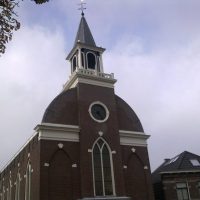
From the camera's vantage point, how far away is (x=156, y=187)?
136ft

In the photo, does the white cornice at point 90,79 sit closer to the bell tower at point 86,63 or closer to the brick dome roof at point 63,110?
the bell tower at point 86,63

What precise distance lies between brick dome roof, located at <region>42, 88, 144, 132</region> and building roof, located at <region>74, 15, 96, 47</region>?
765 cm

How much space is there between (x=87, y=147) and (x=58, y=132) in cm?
315

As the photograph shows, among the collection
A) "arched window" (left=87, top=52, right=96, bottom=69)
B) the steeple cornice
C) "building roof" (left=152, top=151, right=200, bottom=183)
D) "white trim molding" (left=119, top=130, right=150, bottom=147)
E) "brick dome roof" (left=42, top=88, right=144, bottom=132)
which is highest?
the steeple cornice

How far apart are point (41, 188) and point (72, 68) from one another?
1618 cm

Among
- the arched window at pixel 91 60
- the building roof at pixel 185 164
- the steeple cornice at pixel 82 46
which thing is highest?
the steeple cornice at pixel 82 46

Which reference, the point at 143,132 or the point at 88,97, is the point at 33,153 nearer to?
the point at 88,97

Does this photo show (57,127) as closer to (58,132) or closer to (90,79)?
(58,132)

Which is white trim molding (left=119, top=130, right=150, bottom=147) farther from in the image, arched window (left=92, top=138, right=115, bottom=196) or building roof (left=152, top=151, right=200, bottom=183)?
building roof (left=152, top=151, right=200, bottom=183)

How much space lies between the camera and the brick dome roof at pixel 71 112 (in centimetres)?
3256

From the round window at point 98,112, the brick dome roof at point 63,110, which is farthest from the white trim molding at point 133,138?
the brick dome roof at point 63,110

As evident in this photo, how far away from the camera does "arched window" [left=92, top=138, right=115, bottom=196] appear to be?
3100cm

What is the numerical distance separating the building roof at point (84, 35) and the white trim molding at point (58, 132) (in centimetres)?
1188

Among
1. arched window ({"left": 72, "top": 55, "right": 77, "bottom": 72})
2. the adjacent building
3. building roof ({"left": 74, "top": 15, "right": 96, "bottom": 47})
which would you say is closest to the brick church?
arched window ({"left": 72, "top": 55, "right": 77, "bottom": 72})
